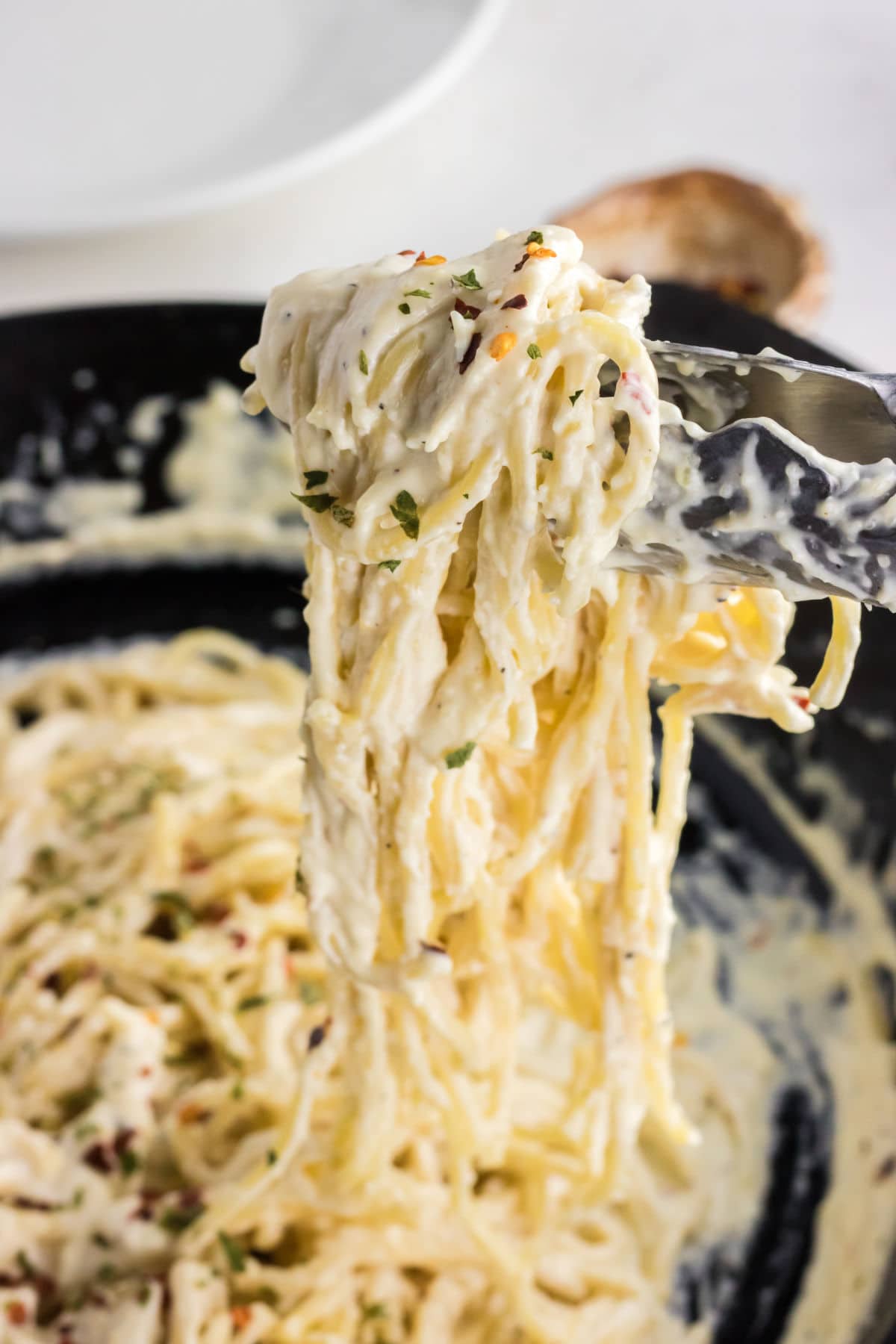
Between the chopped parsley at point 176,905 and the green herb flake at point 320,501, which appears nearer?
the green herb flake at point 320,501

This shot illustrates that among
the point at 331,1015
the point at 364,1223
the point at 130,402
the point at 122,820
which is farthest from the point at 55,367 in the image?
the point at 364,1223

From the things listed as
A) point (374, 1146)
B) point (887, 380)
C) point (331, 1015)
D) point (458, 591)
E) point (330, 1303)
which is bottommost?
point (330, 1303)

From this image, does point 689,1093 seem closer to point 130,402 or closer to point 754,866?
point 754,866

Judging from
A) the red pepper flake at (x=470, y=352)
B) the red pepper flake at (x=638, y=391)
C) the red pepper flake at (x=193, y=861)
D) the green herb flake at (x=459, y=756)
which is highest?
the red pepper flake at (x=470, y=352)

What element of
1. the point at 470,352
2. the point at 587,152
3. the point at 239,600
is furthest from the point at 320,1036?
the point at 587,152

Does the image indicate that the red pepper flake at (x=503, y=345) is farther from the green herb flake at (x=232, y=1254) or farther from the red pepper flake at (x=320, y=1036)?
the green herb flake at (x=232, y=1254)

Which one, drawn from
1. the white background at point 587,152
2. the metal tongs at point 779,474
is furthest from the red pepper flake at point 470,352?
the white background at point 587,152
